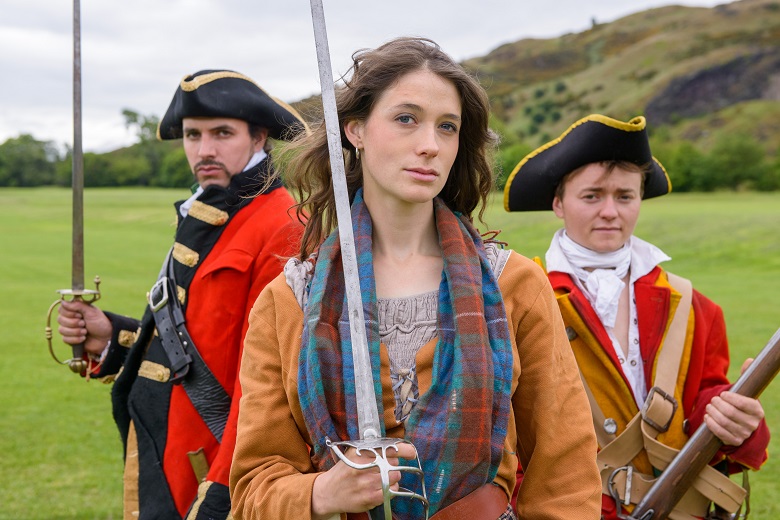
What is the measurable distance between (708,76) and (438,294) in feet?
381

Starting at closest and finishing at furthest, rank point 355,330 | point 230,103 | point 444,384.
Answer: point 355,330 < point 444,384 < point 230,103

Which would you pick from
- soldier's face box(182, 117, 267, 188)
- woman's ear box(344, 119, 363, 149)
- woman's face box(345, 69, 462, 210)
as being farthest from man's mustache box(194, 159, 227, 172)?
woman's face box(345, 69, 462, 210)

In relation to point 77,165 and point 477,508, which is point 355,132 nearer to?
point 477,508

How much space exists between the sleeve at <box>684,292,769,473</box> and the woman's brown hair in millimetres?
1236

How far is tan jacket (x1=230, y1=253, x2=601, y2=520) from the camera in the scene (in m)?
2.38

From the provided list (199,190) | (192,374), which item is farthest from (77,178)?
(192,374)

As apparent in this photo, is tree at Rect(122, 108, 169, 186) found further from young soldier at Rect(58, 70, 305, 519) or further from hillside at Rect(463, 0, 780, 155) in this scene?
young soldier at Rect(58, 70, 305, 519)

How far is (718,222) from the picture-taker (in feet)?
81.9

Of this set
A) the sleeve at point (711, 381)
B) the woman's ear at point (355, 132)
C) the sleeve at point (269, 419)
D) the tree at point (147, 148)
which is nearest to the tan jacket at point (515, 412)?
the sleeve at point (269, 419)

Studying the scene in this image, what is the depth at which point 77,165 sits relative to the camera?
3846mm

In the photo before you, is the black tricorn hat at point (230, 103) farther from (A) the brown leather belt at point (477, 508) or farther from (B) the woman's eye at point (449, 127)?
(A) the brown leather belt at point (477, 508)

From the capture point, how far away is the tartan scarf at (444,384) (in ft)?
7.24

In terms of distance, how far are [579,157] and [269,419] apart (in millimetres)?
1901

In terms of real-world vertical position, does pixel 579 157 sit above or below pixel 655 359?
above
